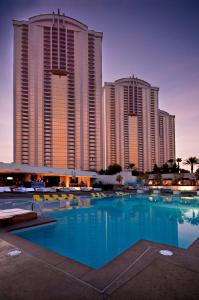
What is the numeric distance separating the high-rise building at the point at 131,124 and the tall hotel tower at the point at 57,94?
43.6ft

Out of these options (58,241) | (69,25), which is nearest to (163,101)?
(69,25)

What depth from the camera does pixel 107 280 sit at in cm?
324

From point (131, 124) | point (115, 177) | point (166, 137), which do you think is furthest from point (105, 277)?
point (166, 137)

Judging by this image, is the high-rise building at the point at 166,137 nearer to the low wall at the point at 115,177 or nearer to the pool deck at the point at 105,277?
the low wall at the point at 115,177

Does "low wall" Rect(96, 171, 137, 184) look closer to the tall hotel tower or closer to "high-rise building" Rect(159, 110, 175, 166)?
the tall hotel tower

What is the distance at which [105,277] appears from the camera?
3342 mm

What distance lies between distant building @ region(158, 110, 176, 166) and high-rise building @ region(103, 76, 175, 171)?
7.15m

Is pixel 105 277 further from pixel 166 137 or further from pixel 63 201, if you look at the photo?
pixel 166 137

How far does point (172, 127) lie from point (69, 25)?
218 feet

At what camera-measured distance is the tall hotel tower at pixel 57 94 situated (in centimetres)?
6125

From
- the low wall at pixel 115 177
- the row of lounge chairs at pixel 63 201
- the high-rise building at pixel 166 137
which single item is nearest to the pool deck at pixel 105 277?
the row of lounge chairs at pixel 63 201

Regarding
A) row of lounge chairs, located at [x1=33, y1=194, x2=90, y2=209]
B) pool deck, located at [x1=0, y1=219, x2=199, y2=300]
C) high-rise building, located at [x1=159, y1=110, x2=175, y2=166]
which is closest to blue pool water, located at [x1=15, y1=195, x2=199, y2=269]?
pool deck, located at [x1=0, y1=219, x2=199, y2=300]

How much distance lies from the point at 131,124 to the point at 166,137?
22853mm

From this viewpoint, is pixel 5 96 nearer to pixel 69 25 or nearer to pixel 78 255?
pixel 69 25
